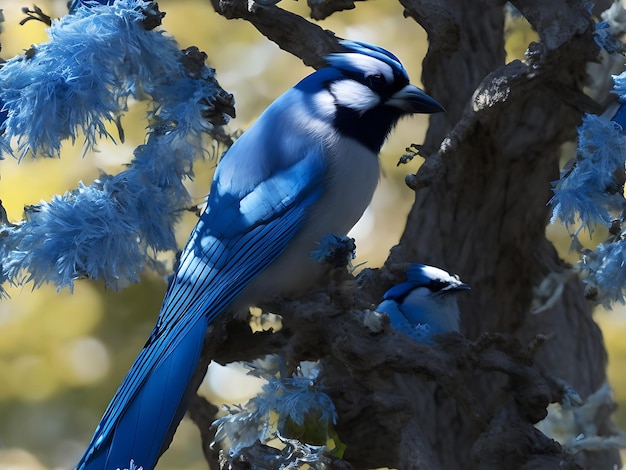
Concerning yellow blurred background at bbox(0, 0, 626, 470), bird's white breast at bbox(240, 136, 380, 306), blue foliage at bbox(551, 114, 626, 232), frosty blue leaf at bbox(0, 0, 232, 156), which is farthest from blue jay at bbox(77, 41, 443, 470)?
yellow blurred background at bbox(0, 0, 626, 470)

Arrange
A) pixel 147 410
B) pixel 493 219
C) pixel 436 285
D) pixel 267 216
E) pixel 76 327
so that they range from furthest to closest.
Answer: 1. pixel 76 327
2. pixel 493 219
3. pixel 436 285
4. pixel 267 216
5. pixel 147 410

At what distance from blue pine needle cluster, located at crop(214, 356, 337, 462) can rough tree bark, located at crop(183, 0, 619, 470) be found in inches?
2.1

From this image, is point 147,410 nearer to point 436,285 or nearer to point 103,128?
point 103,128

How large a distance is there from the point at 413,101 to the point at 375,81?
0.06m

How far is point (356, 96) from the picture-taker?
53.8 inches

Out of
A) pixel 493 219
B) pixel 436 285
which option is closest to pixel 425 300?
pixel 436 285

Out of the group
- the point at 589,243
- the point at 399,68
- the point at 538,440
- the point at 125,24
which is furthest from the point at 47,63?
the point at 589,243

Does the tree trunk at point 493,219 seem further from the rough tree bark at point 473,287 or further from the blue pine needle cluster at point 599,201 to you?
the blue pine needle cluster at point 599,201

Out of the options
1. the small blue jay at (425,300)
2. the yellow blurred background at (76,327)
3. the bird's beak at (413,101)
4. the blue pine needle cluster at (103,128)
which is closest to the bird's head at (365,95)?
the bird's beak at (413,101)

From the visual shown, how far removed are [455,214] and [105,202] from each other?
64cm

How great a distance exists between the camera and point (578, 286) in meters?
1.78

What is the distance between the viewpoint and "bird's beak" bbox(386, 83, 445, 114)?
4.46ft

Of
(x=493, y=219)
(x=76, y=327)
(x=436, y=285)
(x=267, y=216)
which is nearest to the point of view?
(x=267, y=216)

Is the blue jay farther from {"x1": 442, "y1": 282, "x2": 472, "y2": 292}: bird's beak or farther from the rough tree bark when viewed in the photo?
{"x1": 442, "y1": 282, "x2": 472, "y2": 292}: bird's beak
